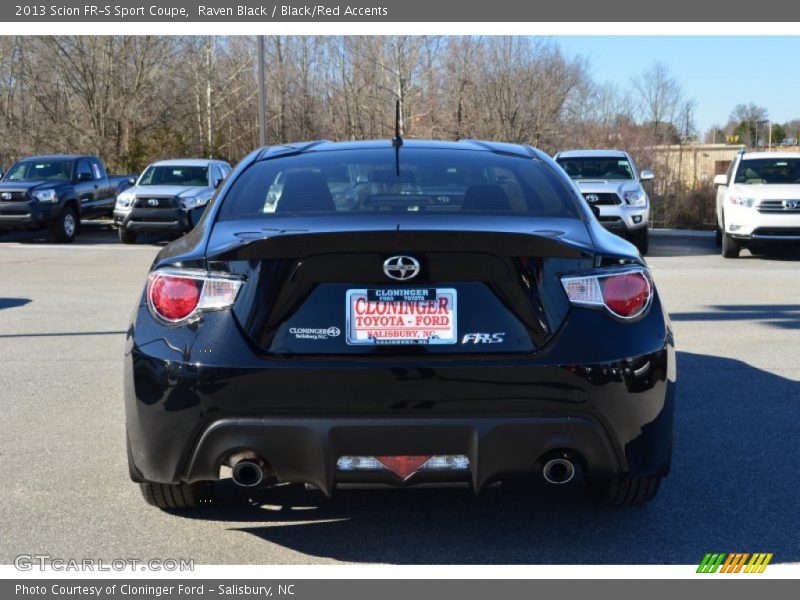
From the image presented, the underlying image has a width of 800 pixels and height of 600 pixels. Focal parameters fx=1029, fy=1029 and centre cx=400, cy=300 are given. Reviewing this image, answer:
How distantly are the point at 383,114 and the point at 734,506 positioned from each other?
5024 cm

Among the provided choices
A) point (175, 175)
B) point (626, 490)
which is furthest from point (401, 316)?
point (175, 175)

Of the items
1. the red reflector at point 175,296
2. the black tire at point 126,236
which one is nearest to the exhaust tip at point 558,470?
the red reflector at point 175,296

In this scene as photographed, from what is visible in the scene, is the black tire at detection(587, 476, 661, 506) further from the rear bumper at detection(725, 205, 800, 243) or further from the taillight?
the rear bumper at detection(725, 205, 800, 243)

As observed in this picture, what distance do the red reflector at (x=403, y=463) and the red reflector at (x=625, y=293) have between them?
0.89 meters

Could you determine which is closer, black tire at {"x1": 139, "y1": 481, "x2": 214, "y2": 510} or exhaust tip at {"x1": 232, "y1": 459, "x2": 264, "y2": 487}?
A: exhaust tip at {"x1": 232, "y1": 459, "x2": 264, "y2": 487}

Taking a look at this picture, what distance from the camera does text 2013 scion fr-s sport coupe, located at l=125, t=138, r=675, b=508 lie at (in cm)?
360

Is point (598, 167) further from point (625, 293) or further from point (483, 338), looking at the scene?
point (483, 338)

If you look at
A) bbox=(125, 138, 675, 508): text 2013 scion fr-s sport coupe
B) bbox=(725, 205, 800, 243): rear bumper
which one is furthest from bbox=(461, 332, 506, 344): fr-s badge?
bbox=(725, 205, 800, 243): rear bumper

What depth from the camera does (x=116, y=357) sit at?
8203mm

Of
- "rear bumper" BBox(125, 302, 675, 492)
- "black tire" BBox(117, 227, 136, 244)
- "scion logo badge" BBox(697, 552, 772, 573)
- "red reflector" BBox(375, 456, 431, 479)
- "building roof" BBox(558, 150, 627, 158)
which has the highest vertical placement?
"building roof" BBox(558, 150, 627, 158)

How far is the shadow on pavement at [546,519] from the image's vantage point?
4000mm

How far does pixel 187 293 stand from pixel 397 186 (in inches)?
46.0

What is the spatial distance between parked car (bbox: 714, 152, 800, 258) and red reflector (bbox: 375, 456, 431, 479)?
14.2 metres

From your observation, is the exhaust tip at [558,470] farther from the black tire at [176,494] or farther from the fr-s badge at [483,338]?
the black tire at [176,494]
